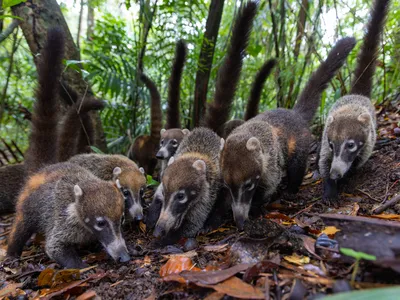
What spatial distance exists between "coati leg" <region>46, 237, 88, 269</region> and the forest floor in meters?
0.12

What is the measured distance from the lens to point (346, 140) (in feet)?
12.1

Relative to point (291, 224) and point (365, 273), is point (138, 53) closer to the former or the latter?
point (291, 224)

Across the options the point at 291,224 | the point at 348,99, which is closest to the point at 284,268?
the point at 291,224

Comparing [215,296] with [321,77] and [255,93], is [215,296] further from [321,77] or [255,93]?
[255,93]

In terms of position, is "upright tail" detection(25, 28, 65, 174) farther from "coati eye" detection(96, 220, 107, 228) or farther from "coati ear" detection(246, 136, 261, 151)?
"coati ear" detection(246, 136, 261, 151)

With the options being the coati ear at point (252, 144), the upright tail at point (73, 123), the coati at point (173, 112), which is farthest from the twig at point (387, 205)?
the upright tail at point (73, 123)

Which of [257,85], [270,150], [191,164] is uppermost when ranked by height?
[257,85]

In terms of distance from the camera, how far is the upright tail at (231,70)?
4.06m

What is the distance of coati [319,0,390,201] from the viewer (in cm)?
366

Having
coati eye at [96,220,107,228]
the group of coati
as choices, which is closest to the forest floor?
the group of coati

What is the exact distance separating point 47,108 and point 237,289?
3.20 m

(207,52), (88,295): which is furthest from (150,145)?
(88,295)

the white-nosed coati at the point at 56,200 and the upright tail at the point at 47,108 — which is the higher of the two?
the upright tail at the point at 47,108

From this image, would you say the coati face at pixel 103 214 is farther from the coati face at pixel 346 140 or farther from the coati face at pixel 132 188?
the coati face at pixel 346 140
